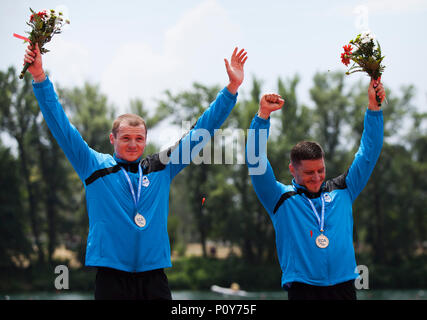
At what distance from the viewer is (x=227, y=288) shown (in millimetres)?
37938

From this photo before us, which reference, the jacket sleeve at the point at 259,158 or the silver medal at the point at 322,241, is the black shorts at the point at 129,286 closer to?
the jacket sleeve at the point at 259,158

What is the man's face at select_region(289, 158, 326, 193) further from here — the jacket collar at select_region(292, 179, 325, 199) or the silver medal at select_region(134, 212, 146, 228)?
the silver medal at select_region(134, 212, 146, 228)

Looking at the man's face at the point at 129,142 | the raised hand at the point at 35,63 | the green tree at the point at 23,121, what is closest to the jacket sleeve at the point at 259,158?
the man's face at the point at 129,142

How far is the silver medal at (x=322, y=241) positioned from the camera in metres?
4.61

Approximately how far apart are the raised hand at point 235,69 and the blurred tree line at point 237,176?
3414 cm

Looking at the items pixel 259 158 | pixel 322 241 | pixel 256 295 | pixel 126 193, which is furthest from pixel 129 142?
pixel 256 295

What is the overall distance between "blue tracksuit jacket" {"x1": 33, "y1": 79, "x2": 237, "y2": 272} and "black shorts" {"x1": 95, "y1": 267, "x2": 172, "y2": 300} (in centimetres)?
8

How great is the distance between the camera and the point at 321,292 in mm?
4477

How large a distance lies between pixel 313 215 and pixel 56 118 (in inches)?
104

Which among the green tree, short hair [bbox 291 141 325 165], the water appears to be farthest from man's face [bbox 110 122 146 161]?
the green tree

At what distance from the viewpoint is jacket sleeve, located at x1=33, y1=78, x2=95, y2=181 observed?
14.4 feet

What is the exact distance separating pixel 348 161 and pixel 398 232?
7.59 meters

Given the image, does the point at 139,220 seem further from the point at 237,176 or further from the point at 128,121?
the point at 237,176

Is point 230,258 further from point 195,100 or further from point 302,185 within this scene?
point 302,185
